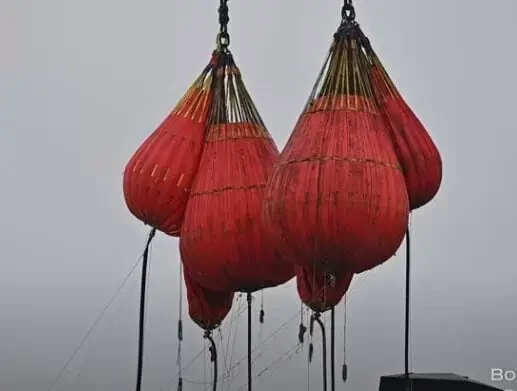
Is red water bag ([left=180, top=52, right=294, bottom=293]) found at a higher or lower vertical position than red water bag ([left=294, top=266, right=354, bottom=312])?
higher

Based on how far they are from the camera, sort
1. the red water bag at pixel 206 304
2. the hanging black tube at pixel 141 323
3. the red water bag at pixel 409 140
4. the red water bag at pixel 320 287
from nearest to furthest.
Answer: the red water bag at pixel 320 287 → the red water bag at pixel 409 140 → the hanging black tube at pixel 141 323 → the red water bag at pixel 206 304

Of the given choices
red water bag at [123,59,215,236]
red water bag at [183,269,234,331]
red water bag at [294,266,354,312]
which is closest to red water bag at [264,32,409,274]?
red water bag at [294,266,354,312]

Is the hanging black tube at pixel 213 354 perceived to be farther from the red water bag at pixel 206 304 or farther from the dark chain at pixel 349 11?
the dark chain at pixel 349 11

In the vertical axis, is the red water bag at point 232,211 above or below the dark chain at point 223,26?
below

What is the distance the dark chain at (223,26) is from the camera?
24.7ft

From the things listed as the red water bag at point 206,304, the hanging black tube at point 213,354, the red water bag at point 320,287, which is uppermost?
the red water bag at point 320,287

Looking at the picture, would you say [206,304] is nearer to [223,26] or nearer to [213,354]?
[213,354]

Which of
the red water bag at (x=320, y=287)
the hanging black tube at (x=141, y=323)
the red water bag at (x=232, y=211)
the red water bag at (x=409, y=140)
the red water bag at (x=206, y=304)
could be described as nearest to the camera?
the red water bag at (x=320, y=287)

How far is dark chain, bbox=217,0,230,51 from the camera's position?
7520mm

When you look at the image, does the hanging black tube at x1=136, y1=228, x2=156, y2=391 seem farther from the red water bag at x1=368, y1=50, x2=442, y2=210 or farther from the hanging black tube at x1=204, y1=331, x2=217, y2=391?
the red water bag at x1=368, y1=50, x2=442, y2=210

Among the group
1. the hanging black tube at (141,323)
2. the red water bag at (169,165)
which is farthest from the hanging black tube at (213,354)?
the red water bag at (169,165)

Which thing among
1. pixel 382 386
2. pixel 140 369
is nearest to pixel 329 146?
pixel 140 369

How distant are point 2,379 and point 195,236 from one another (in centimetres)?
4714

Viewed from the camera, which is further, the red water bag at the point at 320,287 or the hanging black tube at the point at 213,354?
the hanging black tube at the point at 213,354
